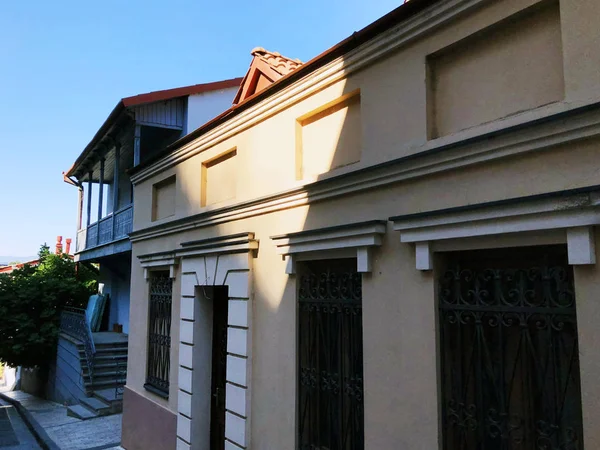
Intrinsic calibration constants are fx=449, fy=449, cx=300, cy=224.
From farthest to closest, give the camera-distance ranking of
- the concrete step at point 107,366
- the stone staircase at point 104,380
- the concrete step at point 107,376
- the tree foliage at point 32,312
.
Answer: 1. the tree foliage at point 32,312
2. the concrete step at point 107,366
3. the concrete step at point 107,376
4. the stone staircase at point 104,380

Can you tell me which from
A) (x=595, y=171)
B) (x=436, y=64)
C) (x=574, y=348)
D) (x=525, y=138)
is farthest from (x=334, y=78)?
(x=574, y=348)

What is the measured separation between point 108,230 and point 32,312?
13.1ft

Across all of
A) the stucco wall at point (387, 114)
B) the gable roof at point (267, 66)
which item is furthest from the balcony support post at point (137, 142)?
the stucco wall at point (387, 114)

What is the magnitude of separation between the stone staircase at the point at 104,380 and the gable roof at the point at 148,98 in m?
6.16

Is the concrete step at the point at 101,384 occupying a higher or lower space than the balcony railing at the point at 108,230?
lower

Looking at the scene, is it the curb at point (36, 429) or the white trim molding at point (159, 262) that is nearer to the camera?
the white trim molding at point (159, 262)

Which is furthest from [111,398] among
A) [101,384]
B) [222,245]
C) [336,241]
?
[336,241]

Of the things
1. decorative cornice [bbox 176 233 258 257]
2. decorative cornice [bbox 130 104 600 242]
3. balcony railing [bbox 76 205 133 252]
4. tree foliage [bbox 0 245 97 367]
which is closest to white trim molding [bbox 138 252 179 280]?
decorative cornice [bbox 176 233 258 257]

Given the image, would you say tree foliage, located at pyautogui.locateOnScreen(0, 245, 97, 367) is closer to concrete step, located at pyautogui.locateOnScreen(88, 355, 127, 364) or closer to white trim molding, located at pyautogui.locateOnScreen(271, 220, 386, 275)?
concrete step, located at pyautogui.locateOnScreen(88, 355, 127, 364)

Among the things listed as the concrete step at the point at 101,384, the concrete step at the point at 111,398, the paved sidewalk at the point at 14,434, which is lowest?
the paved sidewalk at the point at 14,434

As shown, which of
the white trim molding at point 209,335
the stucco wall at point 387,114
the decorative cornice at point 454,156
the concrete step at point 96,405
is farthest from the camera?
the concrete step at point 96,405

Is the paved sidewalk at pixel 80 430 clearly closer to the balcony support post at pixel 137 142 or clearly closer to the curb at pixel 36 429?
the curb at pixel 36 429

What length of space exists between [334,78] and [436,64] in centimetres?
96

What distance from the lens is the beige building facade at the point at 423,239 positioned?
242 cm
